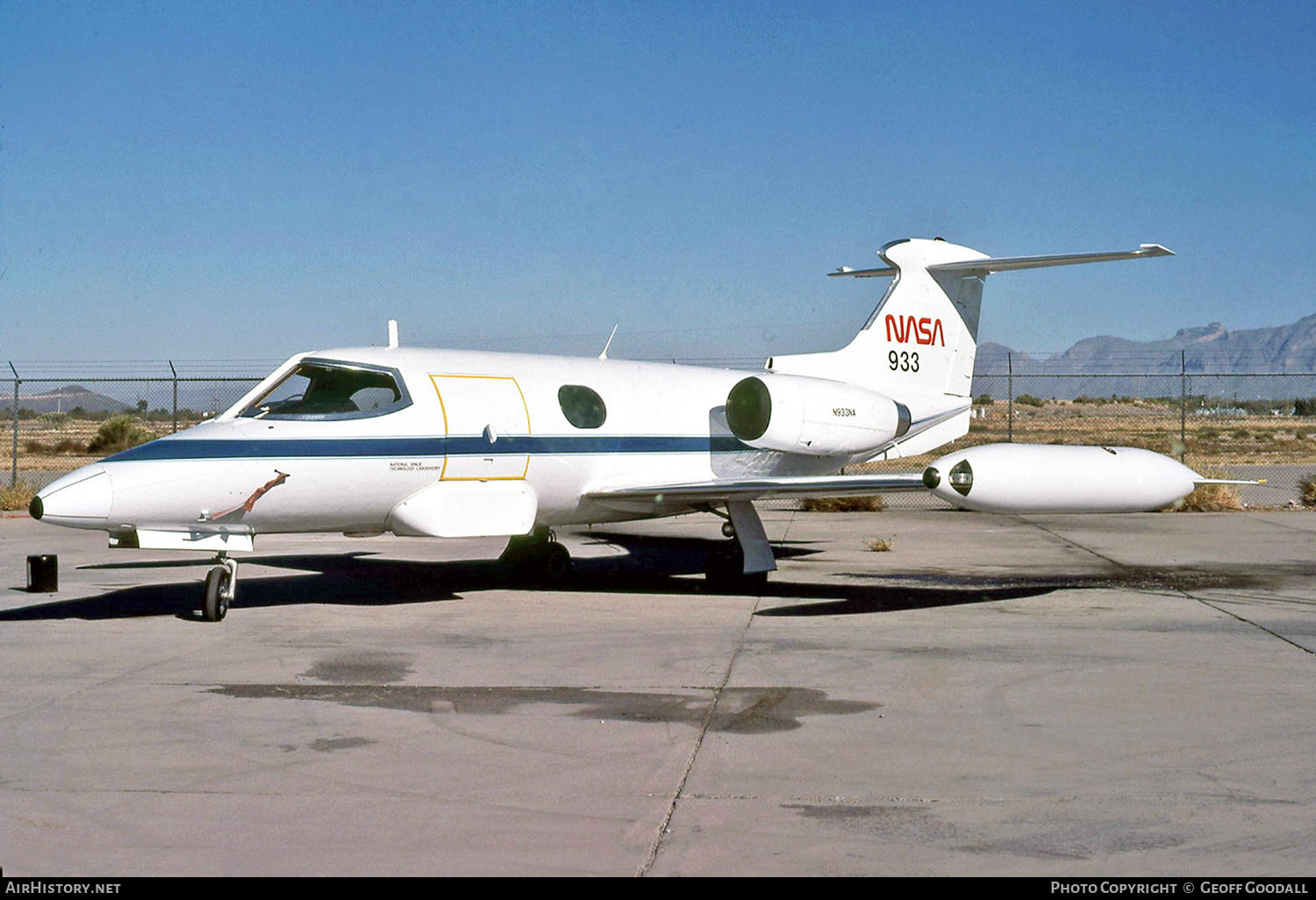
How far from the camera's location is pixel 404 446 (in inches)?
473

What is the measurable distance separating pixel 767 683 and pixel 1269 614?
563 cm

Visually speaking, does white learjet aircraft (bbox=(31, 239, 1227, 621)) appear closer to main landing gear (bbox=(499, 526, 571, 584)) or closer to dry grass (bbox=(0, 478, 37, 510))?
main landing gear (bbox=(499, 526, 571, 584))

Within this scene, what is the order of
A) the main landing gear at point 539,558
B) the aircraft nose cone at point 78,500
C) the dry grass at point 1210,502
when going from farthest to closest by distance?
the dry grass at point 1210,502 < the main landing gear at point 539,558 < the aircraft nose cone at point 78,500

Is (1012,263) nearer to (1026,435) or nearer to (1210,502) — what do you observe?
(1210,502)

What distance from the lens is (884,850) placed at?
5.27 metres

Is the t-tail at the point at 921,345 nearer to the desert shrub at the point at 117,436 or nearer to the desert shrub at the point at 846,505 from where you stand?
the desert shrub at the point at 846,505

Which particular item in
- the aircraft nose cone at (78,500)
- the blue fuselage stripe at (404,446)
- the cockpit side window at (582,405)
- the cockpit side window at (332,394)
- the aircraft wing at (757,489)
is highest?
the cockpit side window at (332,394)

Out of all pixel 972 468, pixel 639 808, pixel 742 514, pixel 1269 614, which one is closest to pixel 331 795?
pixel 639 808

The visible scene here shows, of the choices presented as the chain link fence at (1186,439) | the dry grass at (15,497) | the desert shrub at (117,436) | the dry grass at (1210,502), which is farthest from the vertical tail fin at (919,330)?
the desert shrub at (117,436)

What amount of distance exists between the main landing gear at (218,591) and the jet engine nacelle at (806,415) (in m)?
6.01

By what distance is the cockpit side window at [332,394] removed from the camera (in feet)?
38.4

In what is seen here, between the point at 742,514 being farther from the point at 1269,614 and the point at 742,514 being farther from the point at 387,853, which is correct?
the point at 387,853

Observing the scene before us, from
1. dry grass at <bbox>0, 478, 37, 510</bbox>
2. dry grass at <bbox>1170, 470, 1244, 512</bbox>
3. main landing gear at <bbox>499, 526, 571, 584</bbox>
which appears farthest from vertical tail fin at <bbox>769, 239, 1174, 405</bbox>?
dry grass at <bbox>0, 478, 37, 510</bbox>

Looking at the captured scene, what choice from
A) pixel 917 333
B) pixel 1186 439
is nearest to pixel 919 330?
pixel 917 333
